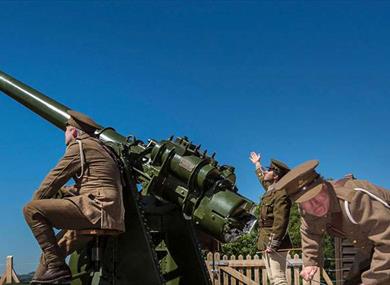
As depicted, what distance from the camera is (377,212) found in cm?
420

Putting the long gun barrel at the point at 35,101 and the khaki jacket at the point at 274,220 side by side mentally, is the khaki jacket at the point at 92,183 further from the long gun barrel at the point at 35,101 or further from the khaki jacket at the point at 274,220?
the khaki jacket at the point at 274,220

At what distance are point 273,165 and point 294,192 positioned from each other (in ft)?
9.79

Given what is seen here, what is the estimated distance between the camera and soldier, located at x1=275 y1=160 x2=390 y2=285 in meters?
4.18

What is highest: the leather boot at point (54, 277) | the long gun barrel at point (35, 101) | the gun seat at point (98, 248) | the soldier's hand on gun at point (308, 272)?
the long gun barrel at point (35, 101)

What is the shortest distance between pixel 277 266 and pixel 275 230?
1.54ft

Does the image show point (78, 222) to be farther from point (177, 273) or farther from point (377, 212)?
point (377, 212)

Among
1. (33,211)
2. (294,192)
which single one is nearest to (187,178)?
(33,211)

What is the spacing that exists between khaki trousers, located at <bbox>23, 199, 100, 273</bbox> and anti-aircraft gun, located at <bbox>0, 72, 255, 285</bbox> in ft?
1.36

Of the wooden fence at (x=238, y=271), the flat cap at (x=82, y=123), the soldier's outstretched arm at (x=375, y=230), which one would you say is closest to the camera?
the soldier's outstretched arm at (x=375, y=230)

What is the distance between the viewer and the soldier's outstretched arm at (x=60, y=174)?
19.4 ft

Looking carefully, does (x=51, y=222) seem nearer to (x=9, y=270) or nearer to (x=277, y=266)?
(x=277, y=266)

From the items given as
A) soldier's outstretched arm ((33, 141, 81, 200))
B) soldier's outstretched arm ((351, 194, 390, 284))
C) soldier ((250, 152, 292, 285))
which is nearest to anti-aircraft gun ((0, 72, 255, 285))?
soldier's outstretched arm ((33, 141, 81, 200))

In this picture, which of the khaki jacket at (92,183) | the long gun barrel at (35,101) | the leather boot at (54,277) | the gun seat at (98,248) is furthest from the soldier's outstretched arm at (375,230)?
the long gun barrel at (35,101)

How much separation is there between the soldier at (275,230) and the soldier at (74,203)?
2.19m
